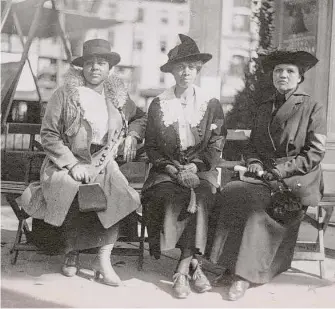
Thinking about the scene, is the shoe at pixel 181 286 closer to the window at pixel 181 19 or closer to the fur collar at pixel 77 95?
the fur collar at pixel 77 95

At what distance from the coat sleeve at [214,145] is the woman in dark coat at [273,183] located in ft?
0.75

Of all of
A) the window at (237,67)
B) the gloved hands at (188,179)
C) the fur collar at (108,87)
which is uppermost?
the window at (237,67)

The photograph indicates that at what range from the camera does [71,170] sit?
3867 millimetres

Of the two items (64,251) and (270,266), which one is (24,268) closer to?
(64,251)

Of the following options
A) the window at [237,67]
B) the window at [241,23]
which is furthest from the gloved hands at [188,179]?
the window at [241,23]

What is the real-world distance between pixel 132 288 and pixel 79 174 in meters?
0.84

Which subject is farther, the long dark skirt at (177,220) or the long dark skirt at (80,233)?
the long dark skirt at (80,233)

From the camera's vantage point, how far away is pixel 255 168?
3887 millimetres

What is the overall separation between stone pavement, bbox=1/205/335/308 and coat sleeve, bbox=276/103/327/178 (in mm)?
802

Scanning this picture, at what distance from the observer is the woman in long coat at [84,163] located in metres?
3.83

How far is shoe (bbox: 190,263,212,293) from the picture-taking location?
3688 mm

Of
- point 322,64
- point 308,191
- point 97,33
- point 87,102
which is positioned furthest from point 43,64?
point 308,191

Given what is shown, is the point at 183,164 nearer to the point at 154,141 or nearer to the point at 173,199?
the point at 154,141

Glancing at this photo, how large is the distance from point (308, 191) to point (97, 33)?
132 inches
